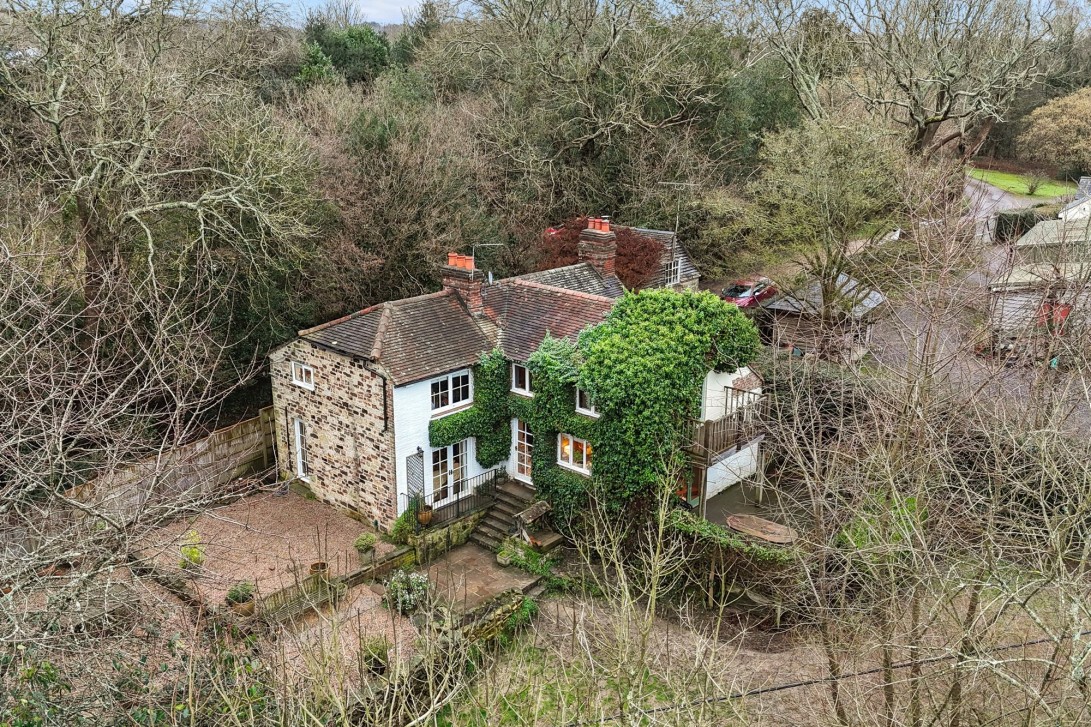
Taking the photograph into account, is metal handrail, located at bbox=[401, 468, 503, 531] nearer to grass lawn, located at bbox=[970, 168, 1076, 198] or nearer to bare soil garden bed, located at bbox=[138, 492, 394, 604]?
bare soil garden bed, located at bbox=[138, 492, 394, 604]

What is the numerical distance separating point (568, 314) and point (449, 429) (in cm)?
431

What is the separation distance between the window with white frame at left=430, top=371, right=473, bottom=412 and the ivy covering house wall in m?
0.27

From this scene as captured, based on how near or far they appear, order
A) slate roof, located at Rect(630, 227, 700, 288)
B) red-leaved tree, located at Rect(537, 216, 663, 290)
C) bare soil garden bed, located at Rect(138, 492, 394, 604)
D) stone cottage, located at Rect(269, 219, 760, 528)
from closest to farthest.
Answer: bare soil garden bed, located at Rect(138, 492, 394, 604)
stone cottage, located at Rect(269, 219, 760, 528)
red-leaved tree, located at Rect(537, 216, 663, 290)
slate roof, located at Rect(630, 227, 700, 288)

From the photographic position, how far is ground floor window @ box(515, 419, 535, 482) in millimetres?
21984

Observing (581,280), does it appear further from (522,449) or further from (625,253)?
(522,449)

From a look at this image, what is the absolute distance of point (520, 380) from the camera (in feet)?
71.3

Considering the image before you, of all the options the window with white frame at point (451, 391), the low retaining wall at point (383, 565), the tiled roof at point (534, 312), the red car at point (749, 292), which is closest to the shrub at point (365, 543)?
the low retaining wall at point (383, 565)

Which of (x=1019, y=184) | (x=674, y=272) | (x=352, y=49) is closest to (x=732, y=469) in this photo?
(x=674, y=272)

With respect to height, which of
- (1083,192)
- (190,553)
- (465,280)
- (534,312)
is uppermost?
(1083,192)

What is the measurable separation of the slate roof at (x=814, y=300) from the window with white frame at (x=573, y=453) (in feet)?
39.5

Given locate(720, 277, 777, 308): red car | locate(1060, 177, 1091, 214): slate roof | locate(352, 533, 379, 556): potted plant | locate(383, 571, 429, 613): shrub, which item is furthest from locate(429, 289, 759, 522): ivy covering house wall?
locate(1060, 177, 1091, 214): slate roof

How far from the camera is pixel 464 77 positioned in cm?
4047

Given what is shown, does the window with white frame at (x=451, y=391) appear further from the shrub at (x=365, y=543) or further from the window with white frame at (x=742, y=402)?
the window with white frame at (x=742, y=402)

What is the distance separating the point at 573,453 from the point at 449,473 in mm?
3326
